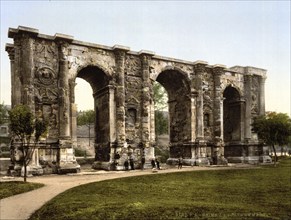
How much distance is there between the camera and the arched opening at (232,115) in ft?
89.3

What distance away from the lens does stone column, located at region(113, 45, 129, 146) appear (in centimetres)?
2028

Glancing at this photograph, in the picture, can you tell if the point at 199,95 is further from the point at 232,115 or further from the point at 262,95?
the point at 262,95

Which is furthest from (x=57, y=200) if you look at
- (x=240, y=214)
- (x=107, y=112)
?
(x=107, y=112)

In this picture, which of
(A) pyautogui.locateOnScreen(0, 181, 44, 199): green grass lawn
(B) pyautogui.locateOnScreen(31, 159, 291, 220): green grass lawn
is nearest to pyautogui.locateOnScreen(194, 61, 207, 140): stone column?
(B) pyautogui.locateOnScreen(31, 159, 291, 220): green grass lawn

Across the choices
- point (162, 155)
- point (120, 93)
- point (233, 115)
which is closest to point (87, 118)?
point (162, 155)

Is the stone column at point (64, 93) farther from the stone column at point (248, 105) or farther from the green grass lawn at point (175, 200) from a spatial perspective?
the stone column at point (248, 105)

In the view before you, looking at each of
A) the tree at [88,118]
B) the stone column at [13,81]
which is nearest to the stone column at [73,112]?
the stone column at [13,81]

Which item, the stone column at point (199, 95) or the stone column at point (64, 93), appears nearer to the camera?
the stone column at point (64, 93)

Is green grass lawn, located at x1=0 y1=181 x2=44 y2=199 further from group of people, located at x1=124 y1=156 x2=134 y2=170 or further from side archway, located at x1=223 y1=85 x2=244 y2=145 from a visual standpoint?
side archway, located at x1=223 y1=85 x2=244 y2=145

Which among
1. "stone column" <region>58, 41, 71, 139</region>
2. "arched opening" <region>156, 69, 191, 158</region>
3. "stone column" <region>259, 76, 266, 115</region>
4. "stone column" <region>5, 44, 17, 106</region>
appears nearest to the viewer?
"stone column" <region>5, 44, 17, 106</region>

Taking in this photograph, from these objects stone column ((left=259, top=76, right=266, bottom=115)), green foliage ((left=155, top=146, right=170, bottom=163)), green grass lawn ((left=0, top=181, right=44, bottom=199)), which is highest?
stone column ((left=259, top=76, right=266, bottom=115))

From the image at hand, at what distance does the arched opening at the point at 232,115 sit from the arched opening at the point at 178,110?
15.9 ft

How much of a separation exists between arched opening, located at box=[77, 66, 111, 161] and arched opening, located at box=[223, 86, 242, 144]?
1148 cm

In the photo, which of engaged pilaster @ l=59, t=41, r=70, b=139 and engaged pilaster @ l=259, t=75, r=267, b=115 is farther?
engaged pilaster @ l=259, t=75, r=267, b=115
